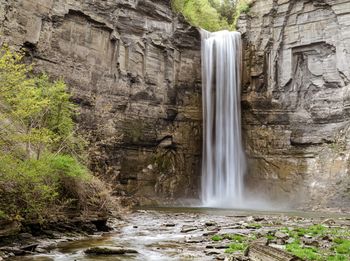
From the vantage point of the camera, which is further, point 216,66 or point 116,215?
point 216,66

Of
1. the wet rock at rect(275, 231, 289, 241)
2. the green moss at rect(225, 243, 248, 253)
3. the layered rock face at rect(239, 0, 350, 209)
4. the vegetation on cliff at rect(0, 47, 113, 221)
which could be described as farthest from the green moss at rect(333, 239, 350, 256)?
the layered rock face at rect(239, 0, 350, 209)

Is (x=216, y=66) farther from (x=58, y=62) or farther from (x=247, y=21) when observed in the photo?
(x=58, y=62)

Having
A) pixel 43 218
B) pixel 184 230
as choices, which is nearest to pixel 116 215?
pixel 184 230

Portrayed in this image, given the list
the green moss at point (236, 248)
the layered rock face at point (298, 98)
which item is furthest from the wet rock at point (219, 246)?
the layered rock face at point (298, 98)

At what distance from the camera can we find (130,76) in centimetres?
3647

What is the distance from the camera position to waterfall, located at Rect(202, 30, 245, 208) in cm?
3778

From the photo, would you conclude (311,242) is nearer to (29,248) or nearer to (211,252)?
(211,252)

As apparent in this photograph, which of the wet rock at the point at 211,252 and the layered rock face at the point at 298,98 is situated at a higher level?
the layered rock face at the point at 298,98

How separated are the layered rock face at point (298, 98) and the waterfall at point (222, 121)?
46.0 inches

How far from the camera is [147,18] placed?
38438mm

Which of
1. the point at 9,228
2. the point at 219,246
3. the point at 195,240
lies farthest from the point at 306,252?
the point at 9,228

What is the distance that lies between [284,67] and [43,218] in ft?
103

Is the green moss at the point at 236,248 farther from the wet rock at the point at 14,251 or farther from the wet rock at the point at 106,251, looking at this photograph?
the wet rock at the point at 14,251

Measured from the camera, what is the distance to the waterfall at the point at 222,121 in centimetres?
3778
